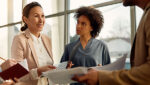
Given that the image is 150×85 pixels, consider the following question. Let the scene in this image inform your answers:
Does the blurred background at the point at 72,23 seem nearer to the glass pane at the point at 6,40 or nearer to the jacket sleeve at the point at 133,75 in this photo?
the glass pane at the point at 6,40

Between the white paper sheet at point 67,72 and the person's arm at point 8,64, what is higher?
the white paper sheet at point 67,72

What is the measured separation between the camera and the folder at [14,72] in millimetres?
1418

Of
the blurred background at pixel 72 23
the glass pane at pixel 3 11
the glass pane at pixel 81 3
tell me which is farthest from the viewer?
the glass pane at pixel 3 11

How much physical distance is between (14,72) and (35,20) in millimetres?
807

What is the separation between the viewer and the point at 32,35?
2.06 m

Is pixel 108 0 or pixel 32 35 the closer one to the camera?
pixel 32 35

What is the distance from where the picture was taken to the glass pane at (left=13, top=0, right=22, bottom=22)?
529cm

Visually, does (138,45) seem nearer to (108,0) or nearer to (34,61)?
(34,61)

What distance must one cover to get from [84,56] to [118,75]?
85 cm

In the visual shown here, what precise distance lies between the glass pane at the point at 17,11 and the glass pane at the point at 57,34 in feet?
5.06

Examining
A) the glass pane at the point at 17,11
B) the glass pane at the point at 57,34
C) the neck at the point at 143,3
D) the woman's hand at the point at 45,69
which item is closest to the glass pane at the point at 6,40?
the glass pane at the point at 17,11

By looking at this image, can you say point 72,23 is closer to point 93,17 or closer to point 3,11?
point 93,17

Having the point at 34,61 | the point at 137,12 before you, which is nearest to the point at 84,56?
the point at 34,61

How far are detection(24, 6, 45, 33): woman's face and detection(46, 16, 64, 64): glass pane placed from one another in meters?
1.74
